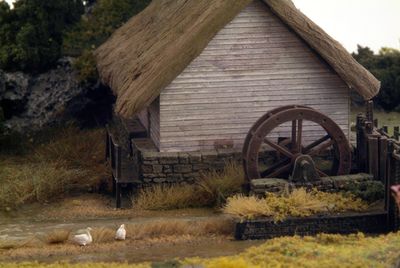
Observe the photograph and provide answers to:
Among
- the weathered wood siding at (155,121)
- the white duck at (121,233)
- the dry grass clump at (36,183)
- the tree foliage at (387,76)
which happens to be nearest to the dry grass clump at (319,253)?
the white duck at (121,233)

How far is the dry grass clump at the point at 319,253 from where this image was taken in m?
17.2

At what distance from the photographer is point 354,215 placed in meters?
20.8

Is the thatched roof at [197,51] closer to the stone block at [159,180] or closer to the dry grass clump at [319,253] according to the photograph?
the stone block at [159,180]

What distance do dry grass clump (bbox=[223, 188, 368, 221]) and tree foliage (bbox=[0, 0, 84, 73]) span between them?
10.5m

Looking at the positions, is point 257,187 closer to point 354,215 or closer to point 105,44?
point 354,215

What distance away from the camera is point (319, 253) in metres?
18.0

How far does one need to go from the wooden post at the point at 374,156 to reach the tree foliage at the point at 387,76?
10812 millimetres

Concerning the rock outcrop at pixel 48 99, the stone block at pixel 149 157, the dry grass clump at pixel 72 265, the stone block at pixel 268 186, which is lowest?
the dry grass clump at pixel 72 265

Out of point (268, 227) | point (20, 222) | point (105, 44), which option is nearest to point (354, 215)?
point (268, 227)

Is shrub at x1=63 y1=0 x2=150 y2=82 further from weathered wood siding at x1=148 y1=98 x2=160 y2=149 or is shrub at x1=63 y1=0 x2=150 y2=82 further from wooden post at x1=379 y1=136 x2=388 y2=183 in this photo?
wooden post at x1=379 y1=136 x2=388 y2=183

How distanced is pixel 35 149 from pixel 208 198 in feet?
21.3

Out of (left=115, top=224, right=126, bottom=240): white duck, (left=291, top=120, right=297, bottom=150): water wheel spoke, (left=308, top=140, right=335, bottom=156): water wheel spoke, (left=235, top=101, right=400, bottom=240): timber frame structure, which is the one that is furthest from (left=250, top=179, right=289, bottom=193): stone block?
(left=115, top=224, right=126, bottom=240): white duck

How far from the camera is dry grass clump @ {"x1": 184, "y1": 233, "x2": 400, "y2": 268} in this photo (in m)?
17.2

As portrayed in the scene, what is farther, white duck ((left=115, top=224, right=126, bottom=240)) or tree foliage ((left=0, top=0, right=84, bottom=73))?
tree foliage ((left=0, top=0, right=84, bottom=73))
